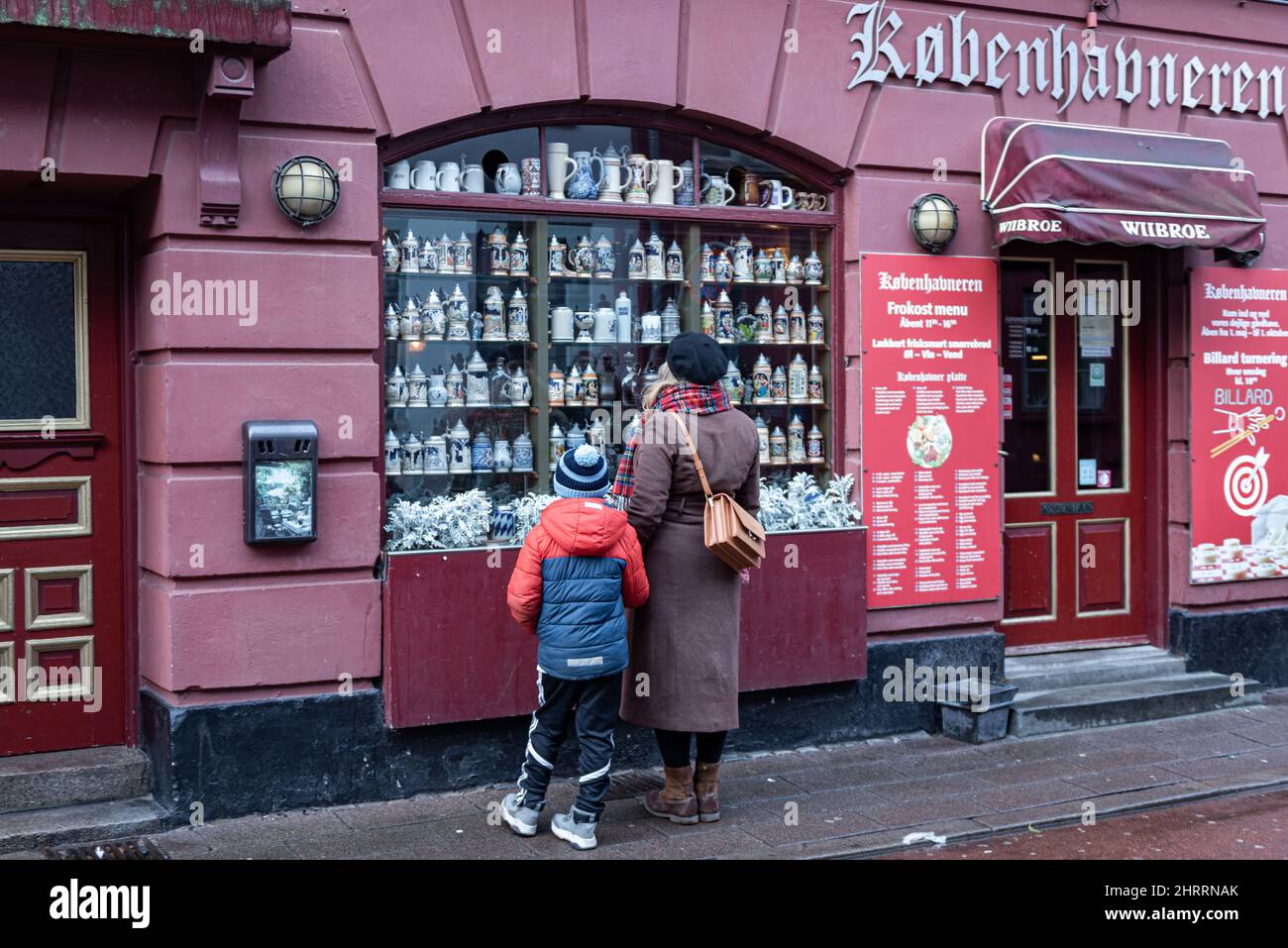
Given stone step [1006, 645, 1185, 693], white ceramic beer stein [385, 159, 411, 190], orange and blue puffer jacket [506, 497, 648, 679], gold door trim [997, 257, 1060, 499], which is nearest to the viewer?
orange and blue puffer jacket [506, 497, 648, 679]

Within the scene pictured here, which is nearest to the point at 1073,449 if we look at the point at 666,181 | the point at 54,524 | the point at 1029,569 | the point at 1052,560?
the point at 1052,560

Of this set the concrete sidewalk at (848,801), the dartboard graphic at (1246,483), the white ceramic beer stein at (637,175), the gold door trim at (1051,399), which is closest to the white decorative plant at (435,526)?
the concrete sidewalk at (848,801)

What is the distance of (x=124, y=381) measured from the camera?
718 centimetres

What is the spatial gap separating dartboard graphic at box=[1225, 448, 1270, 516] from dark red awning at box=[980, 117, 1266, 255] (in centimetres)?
160

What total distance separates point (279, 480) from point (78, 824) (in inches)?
73.8

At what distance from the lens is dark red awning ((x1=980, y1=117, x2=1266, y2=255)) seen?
829 centimetres

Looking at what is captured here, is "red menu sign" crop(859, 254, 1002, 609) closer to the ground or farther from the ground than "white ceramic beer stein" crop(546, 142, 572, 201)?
closer to the ground

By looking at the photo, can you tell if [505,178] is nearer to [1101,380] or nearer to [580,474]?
[580,474]

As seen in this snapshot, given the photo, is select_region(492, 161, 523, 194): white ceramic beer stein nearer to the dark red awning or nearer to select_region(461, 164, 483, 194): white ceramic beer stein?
select_region(461, 164, 483, 194): white ceramic beer stein

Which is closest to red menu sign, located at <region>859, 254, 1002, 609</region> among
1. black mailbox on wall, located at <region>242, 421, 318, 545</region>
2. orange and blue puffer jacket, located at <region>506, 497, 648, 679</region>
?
orange and blue puffer jacket, located at <region>506, 497, 648, 679</region>

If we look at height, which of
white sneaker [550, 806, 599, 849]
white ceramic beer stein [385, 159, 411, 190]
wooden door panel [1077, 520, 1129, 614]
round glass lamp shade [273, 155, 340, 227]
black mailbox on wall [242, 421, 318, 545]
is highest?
white ceramic beer stein [385, 159, 411, 190]

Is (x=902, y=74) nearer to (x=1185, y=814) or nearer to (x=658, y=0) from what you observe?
(x=658, y=0)
